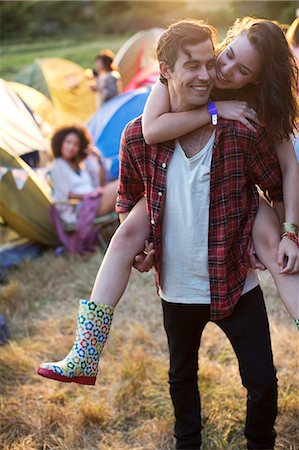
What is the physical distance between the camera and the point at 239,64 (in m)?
1.66

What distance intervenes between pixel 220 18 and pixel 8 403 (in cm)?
1286

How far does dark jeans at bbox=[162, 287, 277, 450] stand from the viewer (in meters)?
1.82

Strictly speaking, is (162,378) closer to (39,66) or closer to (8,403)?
(8,403)

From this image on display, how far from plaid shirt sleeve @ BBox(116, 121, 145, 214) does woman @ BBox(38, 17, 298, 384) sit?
0.13 ft

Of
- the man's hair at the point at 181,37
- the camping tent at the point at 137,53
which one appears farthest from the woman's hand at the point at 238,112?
the camping tent at the point at 137,53

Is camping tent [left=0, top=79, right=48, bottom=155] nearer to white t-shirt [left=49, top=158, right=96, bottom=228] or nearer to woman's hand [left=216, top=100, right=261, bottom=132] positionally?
white t-shirt [left=49, top=158, right=96, bottom=228]

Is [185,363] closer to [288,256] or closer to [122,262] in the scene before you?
[122,262]

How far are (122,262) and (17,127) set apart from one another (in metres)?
3.21

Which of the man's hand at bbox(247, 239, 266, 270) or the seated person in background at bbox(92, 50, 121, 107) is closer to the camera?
the man's hand at bbox(247, 239, 266, 270)

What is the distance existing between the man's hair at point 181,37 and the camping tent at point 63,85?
17.7 feet

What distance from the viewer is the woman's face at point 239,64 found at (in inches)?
64.9

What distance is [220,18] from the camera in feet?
46.1

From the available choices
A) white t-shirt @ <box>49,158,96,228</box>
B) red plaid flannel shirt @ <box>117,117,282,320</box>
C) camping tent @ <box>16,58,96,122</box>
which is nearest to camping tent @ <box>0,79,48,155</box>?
white t-shirt @ <box>49,158,96,228</box>

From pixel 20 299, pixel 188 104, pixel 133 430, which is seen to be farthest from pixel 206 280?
pixel 20 299
